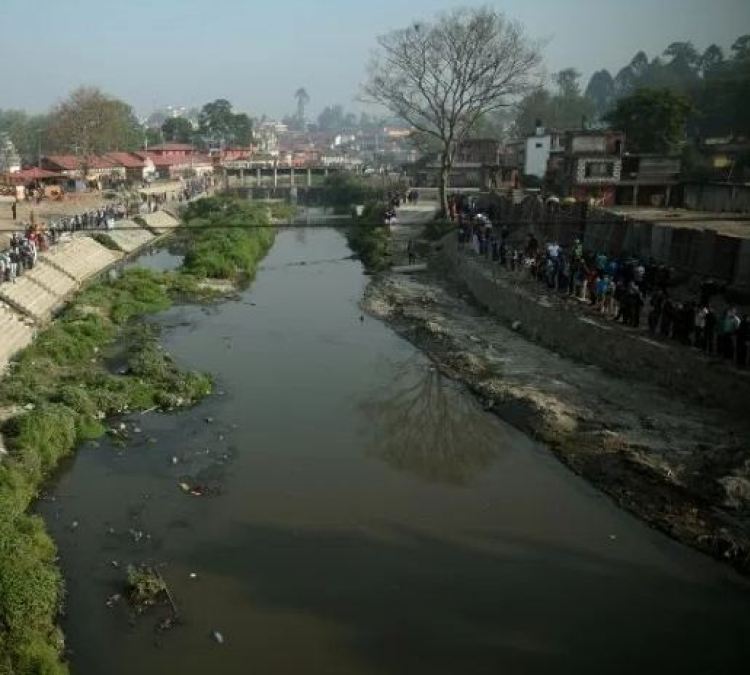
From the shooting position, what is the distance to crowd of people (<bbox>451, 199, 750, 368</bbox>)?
16.9 meters

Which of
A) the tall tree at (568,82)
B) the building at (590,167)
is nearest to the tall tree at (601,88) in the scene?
the tall tree at (568,82)

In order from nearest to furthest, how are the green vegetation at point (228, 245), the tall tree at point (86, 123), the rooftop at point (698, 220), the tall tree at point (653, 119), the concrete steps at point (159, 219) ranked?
the rooftop at point (698, 220) → the green vegetation at point (228, 245) → the tall tree at point (653, 119) → the concrete steps at point (159, 219) → the tall tree at point (86, 123)

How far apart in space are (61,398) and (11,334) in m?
5.03

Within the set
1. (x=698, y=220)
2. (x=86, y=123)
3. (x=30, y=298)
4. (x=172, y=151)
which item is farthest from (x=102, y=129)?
(x=698, y=220)

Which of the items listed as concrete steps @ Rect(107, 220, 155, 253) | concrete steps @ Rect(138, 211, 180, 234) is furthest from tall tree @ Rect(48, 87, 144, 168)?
concrete steps @ Rect(107, 220, 155, 253)

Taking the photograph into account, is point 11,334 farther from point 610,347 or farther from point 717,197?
point 717,197

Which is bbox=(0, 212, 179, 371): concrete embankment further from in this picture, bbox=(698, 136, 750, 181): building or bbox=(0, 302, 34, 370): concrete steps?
bbox=(698, 136, 750, 181): building

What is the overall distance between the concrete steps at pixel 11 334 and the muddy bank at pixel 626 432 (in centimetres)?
1180

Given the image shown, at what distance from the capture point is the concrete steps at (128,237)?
42.1 m

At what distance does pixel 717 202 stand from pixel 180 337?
2514 centimetres

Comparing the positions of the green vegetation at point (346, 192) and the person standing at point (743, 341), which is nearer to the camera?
the person standing at point (743, 341)

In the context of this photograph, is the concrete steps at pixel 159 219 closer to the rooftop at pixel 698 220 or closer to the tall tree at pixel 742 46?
the rooftop at pixel 698 220

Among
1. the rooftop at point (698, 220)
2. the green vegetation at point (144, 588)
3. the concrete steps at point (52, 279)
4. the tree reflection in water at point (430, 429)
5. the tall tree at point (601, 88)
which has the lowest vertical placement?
the tree reflection in water at point (430, 429)

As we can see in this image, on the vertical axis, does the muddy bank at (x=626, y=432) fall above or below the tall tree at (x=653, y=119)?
below
